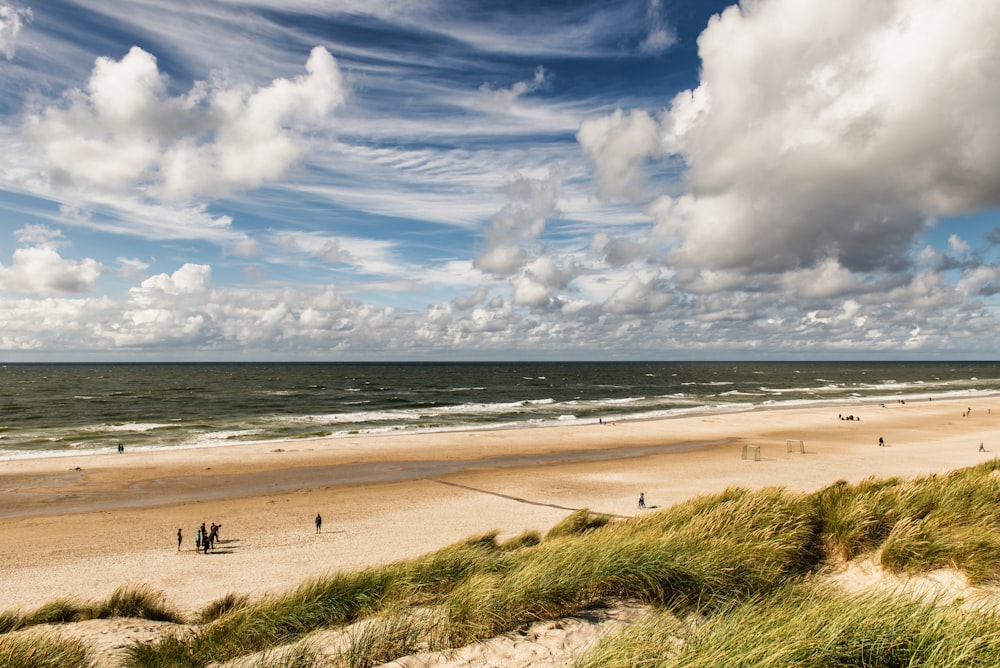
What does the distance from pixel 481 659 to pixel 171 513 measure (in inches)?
1026

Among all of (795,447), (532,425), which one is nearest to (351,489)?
(532,425)

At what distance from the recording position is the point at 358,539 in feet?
70.5

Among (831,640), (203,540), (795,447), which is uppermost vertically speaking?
(831,640)

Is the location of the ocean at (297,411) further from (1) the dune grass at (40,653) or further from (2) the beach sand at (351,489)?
(1) the dune grass at (40,653)

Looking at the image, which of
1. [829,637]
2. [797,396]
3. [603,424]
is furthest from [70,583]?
[797,396]

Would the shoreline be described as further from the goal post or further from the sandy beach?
the goal post

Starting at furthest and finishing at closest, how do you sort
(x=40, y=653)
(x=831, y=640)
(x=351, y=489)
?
(x=351, y=489)
(x=40, y=653)
(x=831, y=640)

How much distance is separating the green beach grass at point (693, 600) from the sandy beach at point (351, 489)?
739cm

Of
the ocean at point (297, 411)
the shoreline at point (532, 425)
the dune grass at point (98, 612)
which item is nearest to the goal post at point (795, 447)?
the shoreline at point (532, 425)

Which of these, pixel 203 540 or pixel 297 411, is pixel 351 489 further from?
pixel 297 411

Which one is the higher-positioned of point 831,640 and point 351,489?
point 831,640

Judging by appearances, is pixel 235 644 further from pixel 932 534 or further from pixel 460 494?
pixel 460 494

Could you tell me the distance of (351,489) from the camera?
3030 centimetres

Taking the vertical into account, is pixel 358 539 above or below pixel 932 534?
below
